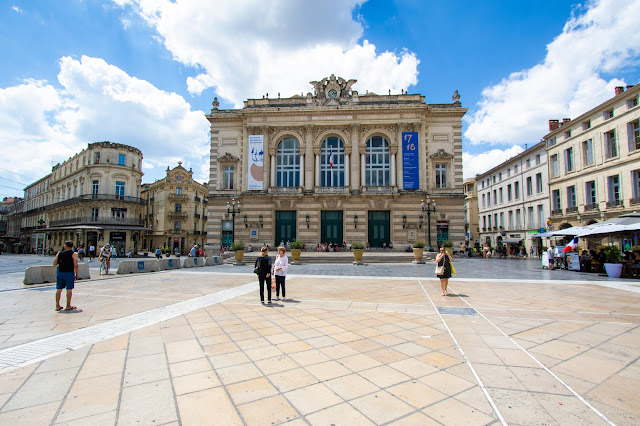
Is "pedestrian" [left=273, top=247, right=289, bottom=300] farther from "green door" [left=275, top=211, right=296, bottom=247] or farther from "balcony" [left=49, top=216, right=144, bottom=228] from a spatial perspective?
"balcony" [left=49, top=216, right=144, bottom=228]

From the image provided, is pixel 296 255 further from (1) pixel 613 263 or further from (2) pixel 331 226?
(1) pixel 613 263

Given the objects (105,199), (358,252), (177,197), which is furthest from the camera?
(177,197)

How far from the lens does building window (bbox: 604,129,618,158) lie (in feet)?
95.8

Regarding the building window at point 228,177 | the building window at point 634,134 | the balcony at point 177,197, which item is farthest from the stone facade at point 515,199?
the balcony at point 177,197

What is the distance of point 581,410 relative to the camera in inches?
127

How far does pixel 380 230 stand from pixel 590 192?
21333mm

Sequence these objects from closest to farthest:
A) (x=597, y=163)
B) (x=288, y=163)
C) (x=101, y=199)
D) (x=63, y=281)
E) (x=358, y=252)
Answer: (x=63, y=281) < (x=358, y=252) < (x=597, y=163) < (x=288, y=163) < (x=101, y=199)

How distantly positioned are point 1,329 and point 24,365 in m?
2.81

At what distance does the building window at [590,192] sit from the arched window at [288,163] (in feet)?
97.2

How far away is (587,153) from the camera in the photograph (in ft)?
106

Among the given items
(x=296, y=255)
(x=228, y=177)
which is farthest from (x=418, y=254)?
(x=228, y=177)

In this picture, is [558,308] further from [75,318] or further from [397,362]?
[75,318]

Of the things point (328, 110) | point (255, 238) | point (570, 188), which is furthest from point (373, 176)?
point (570, 188)

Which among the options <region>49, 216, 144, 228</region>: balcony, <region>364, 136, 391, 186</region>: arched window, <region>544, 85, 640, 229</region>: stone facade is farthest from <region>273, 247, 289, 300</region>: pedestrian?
<region>49, 216, 144, 228</region>: balcony
